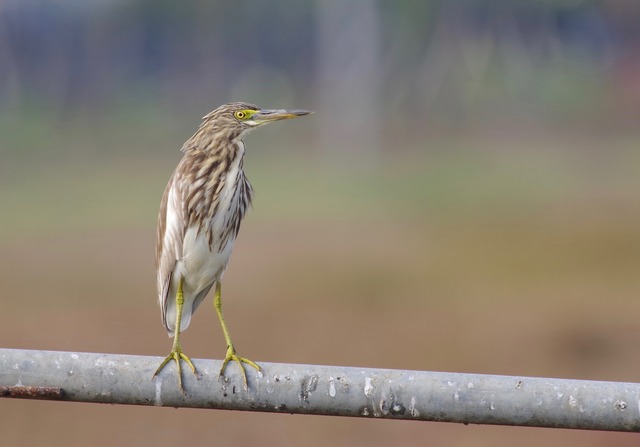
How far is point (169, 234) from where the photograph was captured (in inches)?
165

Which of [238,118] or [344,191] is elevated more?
[344,191]

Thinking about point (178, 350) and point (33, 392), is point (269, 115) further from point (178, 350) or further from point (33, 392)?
point (33, 392)

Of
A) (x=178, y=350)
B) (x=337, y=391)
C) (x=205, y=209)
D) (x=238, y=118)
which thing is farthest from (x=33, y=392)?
(x=238, y=118)

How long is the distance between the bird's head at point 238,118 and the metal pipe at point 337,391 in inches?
63.2

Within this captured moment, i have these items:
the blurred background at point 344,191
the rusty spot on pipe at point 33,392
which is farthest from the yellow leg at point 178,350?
the blurred background at point 344,191

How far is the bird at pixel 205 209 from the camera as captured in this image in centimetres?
410

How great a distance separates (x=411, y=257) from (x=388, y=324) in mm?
5611

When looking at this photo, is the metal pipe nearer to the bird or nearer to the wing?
the bird

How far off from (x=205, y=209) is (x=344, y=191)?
2499 centimetres

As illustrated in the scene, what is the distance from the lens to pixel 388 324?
609 inches

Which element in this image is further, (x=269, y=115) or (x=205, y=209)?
(x=269, y=115)

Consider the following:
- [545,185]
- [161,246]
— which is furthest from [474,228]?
[161,246]

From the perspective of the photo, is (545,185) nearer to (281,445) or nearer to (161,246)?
(281,445)

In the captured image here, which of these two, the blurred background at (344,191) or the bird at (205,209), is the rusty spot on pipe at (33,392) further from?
the blurred background at (344,191)
